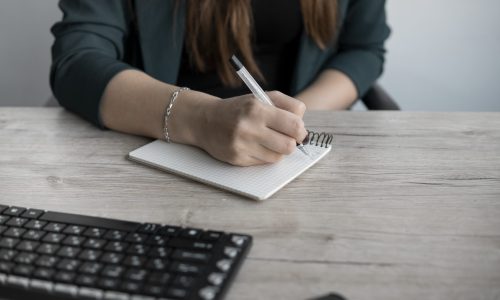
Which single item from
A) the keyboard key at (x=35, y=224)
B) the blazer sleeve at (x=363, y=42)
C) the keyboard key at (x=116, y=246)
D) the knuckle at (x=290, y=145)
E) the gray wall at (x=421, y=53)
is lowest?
the gray wall at (x=421, y=53)

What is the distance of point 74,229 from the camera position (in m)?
0.48

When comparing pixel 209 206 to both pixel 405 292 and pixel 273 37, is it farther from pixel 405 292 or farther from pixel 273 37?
pixel 273 37

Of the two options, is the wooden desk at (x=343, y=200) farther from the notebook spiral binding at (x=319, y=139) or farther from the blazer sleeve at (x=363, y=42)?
the blazer sleeve at (x=363, y=42)

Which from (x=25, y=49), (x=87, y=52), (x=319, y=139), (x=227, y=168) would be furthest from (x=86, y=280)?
(x=25, y=49)

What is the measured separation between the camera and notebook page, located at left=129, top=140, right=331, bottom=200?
0.58 metres

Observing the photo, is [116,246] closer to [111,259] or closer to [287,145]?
[111,259]

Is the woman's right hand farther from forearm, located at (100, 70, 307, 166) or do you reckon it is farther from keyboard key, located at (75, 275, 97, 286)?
keyboard key, located at (75, 275, 97, 286)

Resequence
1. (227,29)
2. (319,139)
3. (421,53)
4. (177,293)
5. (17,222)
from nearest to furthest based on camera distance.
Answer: (177,293) < (17,222) < (319,139) < (227,29) < (421,53)

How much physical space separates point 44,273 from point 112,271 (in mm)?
55

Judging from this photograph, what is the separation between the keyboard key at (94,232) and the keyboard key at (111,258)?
0.03 m

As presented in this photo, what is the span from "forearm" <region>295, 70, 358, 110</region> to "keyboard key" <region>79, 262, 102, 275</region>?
2.07 feet

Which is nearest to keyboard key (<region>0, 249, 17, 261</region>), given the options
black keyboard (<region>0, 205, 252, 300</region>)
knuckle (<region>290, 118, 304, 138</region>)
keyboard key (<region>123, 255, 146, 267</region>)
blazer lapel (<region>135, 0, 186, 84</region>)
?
black keyboard (<region>0, 205, 252, 300</region>)

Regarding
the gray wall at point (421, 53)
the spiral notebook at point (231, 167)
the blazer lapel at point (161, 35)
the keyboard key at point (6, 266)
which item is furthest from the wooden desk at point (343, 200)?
the gray wall at point (421, 53)

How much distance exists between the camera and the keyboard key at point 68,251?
0.43m
